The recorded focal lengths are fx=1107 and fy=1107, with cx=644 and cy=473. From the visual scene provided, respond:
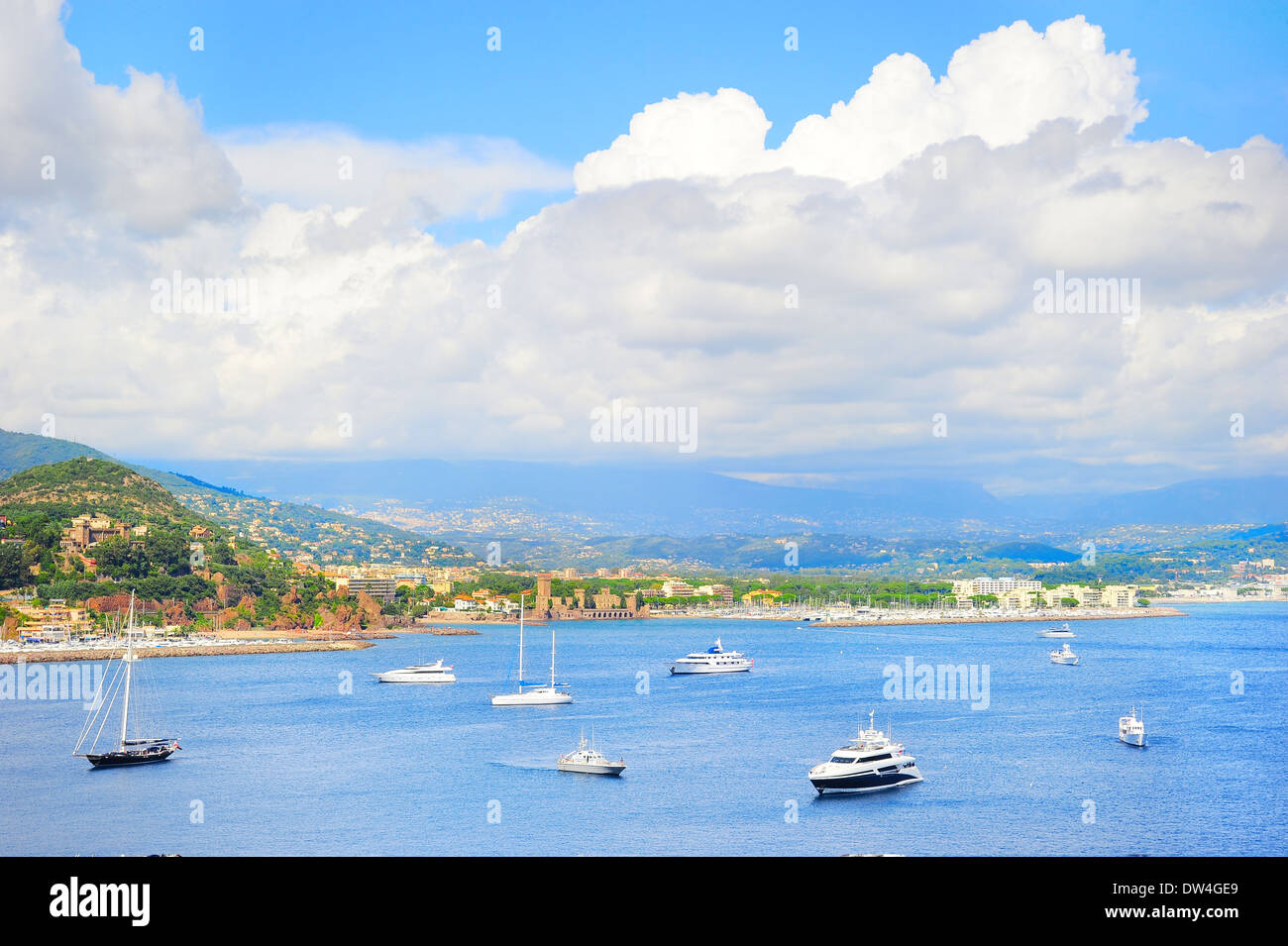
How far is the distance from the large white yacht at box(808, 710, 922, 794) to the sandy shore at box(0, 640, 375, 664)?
36.2 meters

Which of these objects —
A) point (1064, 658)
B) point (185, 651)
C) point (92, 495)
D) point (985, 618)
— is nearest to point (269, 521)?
point (92, 495)

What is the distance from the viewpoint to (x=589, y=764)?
909 inches

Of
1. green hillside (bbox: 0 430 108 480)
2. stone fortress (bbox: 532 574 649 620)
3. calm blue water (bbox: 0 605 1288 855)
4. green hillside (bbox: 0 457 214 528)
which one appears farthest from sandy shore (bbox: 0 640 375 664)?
green hillside (bbox: 0 430 108 480)

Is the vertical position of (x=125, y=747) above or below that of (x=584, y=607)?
below

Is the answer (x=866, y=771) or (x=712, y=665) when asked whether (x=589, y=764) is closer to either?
(x=866, y=771)

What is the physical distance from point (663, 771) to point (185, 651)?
35525mm

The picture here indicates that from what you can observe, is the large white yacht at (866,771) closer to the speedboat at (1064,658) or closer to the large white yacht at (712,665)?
the large white yacht at (712,665)

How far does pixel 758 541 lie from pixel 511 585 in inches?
3713

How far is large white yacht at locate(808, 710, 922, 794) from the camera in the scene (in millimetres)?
21328

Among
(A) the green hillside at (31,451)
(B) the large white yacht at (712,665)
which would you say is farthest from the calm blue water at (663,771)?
A: (A) the green hillside at (31,451)
